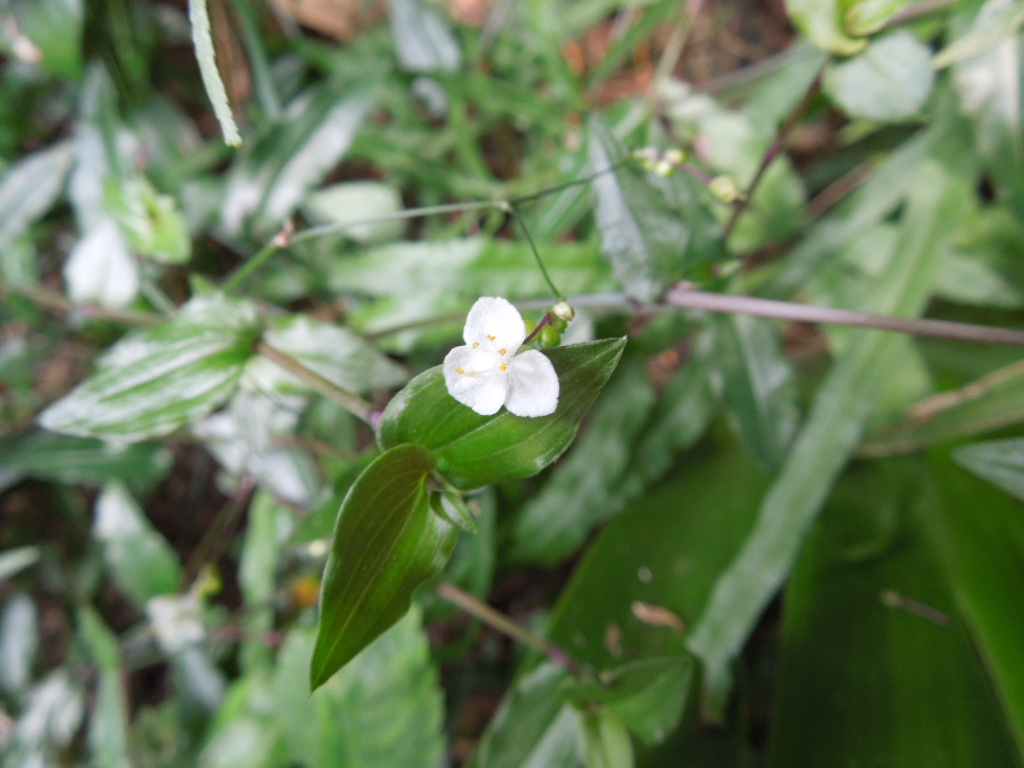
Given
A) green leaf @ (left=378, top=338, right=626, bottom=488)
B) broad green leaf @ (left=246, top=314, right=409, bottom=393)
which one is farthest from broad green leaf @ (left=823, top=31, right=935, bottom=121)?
broad green leaf @ (left=246, top=314, right=409, bottom=393)

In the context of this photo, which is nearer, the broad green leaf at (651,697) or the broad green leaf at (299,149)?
the broad green leaf at (651,697)

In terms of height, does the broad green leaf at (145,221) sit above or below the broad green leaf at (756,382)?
above

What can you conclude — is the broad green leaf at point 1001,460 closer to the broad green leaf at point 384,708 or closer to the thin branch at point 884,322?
the thin branch at point 884,322

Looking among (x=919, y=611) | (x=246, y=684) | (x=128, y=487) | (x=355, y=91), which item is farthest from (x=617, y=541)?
(x=128, y=487)

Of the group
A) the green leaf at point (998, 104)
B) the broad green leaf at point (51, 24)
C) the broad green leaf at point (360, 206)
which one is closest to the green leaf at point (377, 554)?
the broad green leaf at point (360, 206)

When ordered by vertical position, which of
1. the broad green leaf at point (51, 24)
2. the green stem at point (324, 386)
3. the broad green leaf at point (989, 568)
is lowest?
the broad green leaf at point (989, 568)

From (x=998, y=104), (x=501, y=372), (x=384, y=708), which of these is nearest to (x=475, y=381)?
(x=501, y=372)

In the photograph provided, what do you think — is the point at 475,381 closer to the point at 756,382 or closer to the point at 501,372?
the point at 501,372
